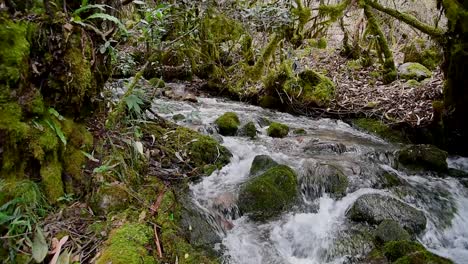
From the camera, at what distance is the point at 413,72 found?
337 inches

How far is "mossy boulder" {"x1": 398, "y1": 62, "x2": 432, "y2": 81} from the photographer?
8.44 meters

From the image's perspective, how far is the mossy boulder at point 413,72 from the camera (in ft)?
27.7

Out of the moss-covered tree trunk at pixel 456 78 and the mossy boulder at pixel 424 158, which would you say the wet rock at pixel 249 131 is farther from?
the moss-covered tree trunk at pixel 456 78

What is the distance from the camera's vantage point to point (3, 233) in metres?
1.90

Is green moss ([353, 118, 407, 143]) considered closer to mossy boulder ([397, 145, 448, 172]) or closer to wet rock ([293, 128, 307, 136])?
mossy boulder ([397, 145, 448, 172])

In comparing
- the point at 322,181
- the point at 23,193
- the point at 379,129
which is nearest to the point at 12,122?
the point at 23,193

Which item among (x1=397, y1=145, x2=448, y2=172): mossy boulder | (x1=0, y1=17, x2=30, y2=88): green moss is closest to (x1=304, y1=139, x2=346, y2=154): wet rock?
(x1=397, y1=145, x2=448, y2=172): mossy boulder

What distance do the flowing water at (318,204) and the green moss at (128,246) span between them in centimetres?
97

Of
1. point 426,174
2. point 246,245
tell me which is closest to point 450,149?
point 426,174

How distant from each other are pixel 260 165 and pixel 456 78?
3012 millimetres

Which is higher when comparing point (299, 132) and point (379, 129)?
point (379, 129)

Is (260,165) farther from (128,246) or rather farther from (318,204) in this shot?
(128,246)

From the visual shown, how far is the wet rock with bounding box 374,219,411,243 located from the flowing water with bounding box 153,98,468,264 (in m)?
0.16

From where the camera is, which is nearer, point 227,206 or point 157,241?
point 157,241
